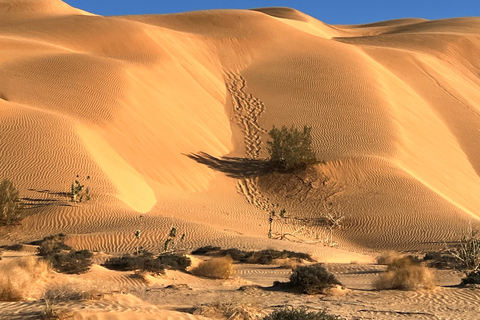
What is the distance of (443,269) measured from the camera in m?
18.8

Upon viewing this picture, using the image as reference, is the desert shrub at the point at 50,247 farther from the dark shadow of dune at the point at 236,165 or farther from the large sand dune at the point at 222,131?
the dark shadow of dune at the point at 236,165

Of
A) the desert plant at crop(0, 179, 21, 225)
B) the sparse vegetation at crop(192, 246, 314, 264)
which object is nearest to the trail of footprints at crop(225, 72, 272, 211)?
the sparse vegetation at crop(192, 246, 314, 264)

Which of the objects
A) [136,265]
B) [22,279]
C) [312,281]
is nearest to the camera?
[22,279]

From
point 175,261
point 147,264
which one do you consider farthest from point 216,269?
point 147,264

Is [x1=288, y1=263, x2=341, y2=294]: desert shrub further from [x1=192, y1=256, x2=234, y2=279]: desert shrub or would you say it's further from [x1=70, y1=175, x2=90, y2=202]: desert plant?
[x1=70, y1=175, x2=90, y2=202]: desert plant

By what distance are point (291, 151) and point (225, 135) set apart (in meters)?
7.21

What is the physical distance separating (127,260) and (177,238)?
7578 mm

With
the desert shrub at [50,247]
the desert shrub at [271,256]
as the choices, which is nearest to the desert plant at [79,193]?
the desert shrub at [50,247]

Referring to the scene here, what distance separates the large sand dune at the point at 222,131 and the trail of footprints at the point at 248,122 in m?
0.12

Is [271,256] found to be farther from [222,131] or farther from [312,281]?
[222,131]

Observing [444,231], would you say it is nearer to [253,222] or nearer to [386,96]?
[253,222]

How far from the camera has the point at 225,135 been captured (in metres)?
39.8

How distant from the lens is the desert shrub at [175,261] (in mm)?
15063

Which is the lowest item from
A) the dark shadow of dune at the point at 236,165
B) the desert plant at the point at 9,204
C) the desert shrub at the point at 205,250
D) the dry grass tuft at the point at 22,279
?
the dry grass tuft at the point at 22,279
